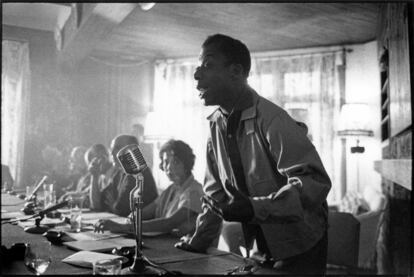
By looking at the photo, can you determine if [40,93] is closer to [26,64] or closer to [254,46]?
[26,64]

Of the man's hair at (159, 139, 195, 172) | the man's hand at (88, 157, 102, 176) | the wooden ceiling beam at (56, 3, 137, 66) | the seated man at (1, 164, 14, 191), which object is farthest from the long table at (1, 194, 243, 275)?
the seated man at (1, 164, 14, 191)

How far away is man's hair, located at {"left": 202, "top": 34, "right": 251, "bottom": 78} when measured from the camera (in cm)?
124

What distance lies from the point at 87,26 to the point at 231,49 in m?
2.62

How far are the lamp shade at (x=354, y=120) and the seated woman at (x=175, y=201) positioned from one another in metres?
1.45

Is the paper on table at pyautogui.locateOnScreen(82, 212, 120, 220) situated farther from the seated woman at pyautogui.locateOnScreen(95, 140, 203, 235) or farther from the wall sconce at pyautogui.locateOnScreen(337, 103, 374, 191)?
the wall sconce at pyautogui.locateOnScreen(337, 103, 374, 191)

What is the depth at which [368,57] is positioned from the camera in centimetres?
393

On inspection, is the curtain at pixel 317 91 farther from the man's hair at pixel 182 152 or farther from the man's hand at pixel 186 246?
the man's hand at pixel 186 246

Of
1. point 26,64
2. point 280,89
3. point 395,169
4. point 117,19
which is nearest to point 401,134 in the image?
point 395,169

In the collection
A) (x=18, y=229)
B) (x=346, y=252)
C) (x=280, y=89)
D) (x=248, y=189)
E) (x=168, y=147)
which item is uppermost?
(x=280, y=89)

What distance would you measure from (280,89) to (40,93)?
9.14 ft

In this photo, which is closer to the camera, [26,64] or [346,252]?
[346,252]

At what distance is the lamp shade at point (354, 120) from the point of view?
2988 mm

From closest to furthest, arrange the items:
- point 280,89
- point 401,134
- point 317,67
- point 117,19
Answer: point 401,134
point 280,89
point 117,19
point 317,67

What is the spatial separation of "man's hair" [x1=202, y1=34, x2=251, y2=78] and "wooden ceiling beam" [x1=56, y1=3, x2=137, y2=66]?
2163 millimetres
